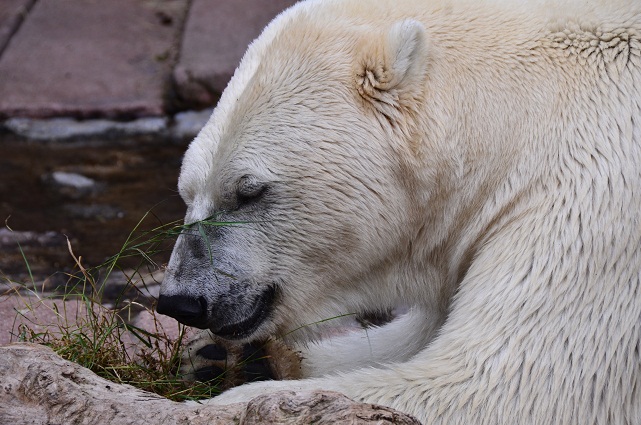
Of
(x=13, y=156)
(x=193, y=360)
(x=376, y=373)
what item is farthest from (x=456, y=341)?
(x=13, y=156)

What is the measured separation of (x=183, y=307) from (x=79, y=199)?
9.20 ft

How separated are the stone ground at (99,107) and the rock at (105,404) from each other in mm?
2117

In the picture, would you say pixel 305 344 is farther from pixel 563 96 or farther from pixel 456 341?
pixel 563 96

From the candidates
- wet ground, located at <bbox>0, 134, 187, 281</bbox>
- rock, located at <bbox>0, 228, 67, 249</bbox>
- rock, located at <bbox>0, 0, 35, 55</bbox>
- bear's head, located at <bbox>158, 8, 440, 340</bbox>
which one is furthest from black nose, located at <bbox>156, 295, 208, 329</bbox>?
rock, located at <bbox>0, 0, 35, 55</bbox>

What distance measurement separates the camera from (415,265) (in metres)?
2.52

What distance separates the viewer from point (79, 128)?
578 centimetres

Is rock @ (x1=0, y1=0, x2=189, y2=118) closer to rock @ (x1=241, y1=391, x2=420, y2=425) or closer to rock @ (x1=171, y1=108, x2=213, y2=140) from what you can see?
rock @ (x1=171, y1=108, x2=213, y2=140)

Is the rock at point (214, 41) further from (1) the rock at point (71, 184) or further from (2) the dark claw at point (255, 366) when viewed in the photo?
(2) the dark claw at point (255, 366)

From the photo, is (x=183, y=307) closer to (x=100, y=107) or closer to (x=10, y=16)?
(x=100, y=107)

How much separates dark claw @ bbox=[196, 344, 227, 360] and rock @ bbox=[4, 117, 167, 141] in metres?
3.24

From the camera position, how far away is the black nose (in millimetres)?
2381

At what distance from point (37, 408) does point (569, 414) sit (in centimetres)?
113

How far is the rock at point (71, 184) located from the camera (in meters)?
5.09

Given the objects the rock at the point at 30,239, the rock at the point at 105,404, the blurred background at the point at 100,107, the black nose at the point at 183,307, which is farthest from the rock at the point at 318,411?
the rock at the point at 30,239
